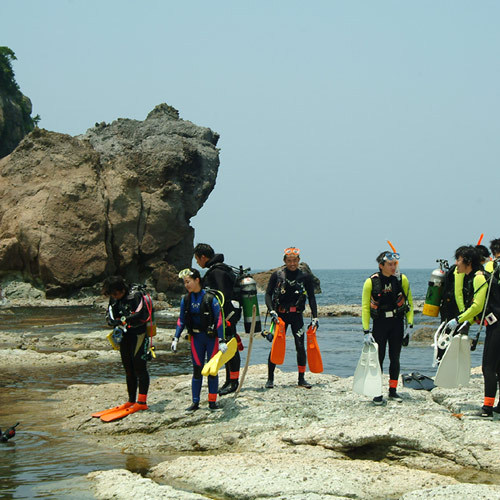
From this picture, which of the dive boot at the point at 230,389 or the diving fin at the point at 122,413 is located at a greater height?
the dive boot at the point at 230,389

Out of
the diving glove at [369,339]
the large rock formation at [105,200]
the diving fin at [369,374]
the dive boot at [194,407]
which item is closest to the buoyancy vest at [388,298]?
the diving glove at [369,339]

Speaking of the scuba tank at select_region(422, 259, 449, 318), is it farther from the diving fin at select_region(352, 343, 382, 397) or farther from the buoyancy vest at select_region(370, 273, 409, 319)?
the diving fin at select_region(352, 343, 382, 397)

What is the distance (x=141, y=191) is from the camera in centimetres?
4331

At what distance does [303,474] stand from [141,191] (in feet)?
127

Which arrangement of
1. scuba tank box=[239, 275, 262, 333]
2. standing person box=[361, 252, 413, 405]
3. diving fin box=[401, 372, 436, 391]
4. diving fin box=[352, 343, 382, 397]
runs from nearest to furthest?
diving fin box=[352, 343, 382, 397]
standing person box=[361, 252, 413, 405]
scuba tank box=[239, 275, 262, 333]
diving fin box=[401, 372, 436, 391]

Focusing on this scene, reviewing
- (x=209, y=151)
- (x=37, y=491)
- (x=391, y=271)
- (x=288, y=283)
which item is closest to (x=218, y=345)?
(x=288, y=283)

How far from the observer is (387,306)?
8.15 m

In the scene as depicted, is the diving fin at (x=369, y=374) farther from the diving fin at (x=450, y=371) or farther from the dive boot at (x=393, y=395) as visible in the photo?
the diving fin at (x=450, y=371)

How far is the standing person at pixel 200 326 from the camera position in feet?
26.3

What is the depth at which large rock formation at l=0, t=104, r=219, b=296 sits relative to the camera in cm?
3794

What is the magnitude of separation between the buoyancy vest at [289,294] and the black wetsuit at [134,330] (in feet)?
6.29

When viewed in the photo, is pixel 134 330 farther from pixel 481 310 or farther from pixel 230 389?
pixel 481 310

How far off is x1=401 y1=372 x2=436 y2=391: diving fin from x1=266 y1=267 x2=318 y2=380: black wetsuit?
1.78 meters

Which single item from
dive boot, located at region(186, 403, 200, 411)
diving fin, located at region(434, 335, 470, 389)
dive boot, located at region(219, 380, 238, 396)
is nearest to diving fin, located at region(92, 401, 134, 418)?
dive boot, located at region(186, 403, 200, 411)
